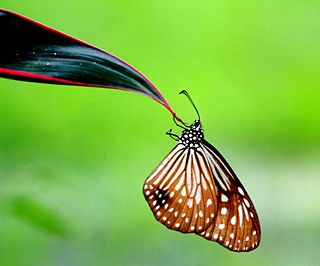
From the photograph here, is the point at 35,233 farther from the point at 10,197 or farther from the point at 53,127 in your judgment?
the point at 53,127

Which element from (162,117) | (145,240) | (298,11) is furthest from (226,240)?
(298,11)

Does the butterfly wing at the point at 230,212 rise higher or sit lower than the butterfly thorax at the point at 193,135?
lower

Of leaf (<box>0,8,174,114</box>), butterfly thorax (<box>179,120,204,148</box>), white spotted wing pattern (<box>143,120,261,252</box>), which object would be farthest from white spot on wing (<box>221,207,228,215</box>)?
leaf (<box>0,8,174,114</box>)

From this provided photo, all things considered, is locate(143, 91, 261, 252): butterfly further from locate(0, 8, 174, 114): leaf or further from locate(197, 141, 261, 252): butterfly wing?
locate(0, 8, 174, 114): leaf

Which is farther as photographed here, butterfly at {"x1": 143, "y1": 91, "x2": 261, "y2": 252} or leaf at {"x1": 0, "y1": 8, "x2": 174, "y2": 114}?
butterfly at {"x1": 143, "y1": 91, "x2": 261, "y2": 252}

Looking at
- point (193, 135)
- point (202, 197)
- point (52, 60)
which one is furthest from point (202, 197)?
point (52, 60)

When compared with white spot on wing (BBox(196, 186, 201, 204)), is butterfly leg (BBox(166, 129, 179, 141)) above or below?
above

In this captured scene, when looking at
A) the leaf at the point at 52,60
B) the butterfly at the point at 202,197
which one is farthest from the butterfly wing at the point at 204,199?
the leaf at the point at 52,60

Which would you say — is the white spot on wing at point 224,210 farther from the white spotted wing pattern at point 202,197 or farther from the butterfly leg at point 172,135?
the butterfly leg at point 172,135
